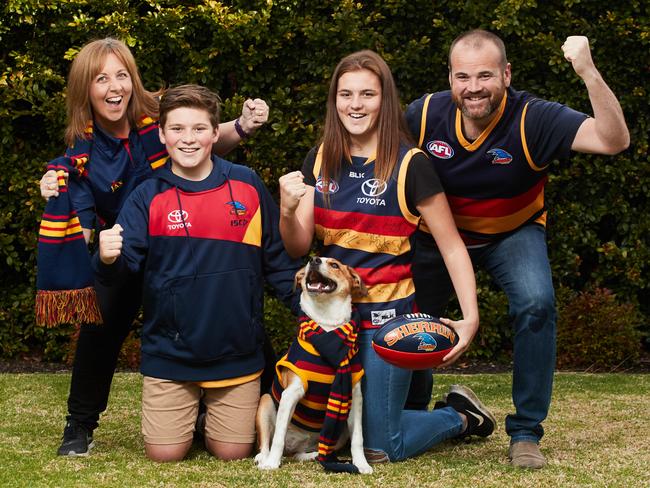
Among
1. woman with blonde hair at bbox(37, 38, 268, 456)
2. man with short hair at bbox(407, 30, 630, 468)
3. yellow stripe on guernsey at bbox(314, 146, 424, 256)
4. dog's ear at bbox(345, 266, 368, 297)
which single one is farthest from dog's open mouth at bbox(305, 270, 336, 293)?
woman with blonde hair at bbox(37, 38, 268, 456)

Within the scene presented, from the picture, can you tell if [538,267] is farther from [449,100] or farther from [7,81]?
[7,81]

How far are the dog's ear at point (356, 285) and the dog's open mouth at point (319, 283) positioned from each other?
112 mm

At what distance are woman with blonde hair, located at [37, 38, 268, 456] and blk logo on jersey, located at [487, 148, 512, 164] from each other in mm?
1598

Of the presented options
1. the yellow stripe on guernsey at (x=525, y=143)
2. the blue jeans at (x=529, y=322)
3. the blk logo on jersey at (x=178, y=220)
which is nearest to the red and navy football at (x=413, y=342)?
the blue jeans at (x=529, y=322)

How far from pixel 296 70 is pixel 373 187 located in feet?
10.3

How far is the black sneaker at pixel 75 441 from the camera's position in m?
4.92

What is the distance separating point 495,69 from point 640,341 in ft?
13.4

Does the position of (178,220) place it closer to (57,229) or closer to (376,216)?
(57,229)

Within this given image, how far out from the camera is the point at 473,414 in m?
5.29

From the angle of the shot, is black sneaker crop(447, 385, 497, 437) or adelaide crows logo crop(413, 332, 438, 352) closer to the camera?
adelaide crows logo crop(413, 332, 438, 352)

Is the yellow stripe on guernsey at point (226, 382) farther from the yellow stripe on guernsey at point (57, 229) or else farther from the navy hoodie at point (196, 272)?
the yellow stripe on guernsey at point (57, 229)

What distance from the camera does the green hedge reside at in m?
7.36

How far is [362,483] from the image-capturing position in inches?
170

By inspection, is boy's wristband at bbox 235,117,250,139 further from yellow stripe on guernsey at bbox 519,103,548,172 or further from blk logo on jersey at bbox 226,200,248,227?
yellow stripe on guernsey at bbox 519,103,548,172
